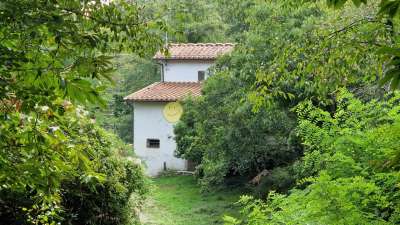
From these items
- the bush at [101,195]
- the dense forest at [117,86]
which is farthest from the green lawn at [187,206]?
the dense forest at [117,86]

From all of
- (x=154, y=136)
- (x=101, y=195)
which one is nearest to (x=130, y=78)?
(x=154, y=136)

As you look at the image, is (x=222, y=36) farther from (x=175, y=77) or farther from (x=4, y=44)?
(x=4, y=44)

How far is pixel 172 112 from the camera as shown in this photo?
2428 cm

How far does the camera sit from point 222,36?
27.9m

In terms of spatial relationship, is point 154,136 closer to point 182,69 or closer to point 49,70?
point 182,69

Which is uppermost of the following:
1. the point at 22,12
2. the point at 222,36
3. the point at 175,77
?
the point at 222,36

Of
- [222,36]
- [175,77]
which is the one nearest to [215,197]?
[175,77]

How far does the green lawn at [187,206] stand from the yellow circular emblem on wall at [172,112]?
4.42 meters

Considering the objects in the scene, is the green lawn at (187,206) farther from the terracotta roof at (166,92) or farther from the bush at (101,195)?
the terracotta roof at (166,92)

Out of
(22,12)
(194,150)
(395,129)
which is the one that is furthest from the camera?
(194,150)

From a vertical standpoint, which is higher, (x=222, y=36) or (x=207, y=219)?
(x=222, y=36)

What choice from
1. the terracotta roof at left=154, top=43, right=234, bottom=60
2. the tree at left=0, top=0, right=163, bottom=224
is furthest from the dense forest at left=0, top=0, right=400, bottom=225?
the terracotta roof at left=154, top=43, right=234, bottom=60

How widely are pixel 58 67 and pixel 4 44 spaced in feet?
0.99

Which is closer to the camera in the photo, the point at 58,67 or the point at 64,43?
the point at 58,67
